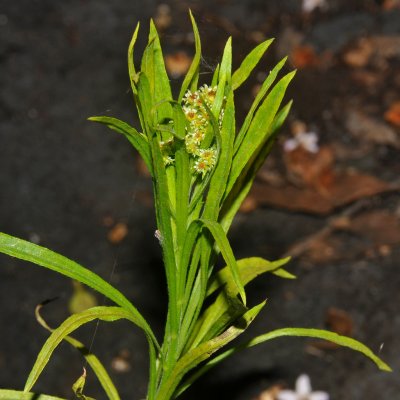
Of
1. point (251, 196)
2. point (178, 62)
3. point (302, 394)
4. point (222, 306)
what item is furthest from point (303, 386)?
point (178, 62)

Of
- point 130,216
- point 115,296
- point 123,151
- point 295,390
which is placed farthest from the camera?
point 123,151

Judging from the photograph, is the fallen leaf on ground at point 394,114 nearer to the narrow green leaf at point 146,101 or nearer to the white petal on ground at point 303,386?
the white petal on ground at point 303,386

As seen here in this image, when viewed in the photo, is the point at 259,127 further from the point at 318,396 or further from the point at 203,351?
the point at 318,396

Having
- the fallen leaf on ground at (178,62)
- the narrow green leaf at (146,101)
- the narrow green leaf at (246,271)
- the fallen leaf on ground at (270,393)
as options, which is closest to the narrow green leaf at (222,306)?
the narrow green leaf at (246,271)

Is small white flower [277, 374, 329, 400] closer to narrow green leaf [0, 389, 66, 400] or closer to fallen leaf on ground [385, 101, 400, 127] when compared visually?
fallen leaf on ground [385, 101, 400, 127]

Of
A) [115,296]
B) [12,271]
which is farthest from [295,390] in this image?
[115,296]

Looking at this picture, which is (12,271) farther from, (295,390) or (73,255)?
(295,390)

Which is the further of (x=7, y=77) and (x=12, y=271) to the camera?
(x=7, y=77)
